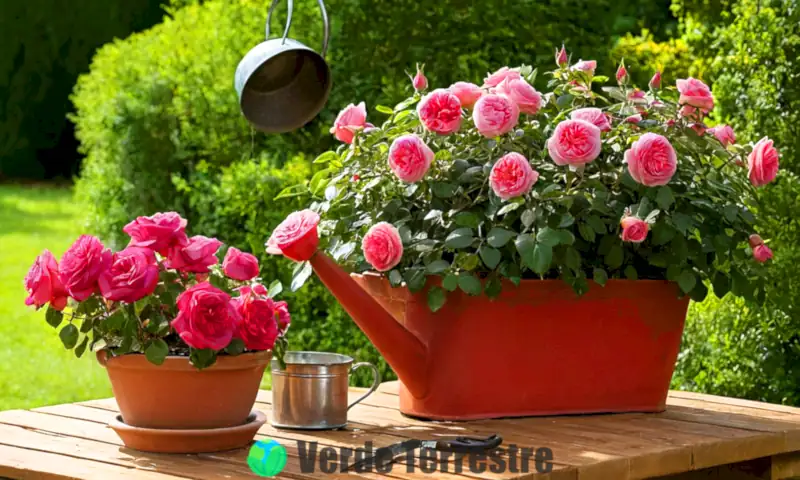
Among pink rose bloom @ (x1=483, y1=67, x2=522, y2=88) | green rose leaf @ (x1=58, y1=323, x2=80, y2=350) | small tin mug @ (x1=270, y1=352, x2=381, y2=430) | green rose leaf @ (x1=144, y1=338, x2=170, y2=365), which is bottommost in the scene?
small tin mug @ (x1=270, y1=352, x2=381, y2=430)

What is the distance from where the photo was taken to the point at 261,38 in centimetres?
501

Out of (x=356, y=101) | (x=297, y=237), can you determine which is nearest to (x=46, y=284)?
(x=297, y=237)

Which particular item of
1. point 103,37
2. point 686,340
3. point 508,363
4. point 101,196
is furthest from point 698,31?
point 103,37

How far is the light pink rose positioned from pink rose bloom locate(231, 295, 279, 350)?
13cm

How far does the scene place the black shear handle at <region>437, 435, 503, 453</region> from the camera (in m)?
1.81

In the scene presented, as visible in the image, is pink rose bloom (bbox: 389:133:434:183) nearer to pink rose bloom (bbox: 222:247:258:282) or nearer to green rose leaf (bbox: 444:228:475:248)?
green rose leaf (bbox: 444:228:475:248)

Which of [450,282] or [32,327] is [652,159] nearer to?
[450,282]

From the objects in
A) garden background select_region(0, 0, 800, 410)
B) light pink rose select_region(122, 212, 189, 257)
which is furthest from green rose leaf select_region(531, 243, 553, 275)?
garden background select_region(0, 0, 800, 410)

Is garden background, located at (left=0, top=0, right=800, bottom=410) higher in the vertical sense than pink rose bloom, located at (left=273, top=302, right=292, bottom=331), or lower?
higher

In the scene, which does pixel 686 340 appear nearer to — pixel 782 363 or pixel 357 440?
pixel 782 363

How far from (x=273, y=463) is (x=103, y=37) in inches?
347

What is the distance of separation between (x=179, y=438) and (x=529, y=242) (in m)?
0.63

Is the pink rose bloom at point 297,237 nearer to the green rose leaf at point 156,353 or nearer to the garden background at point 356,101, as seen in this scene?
the green rose leaf at point 156,353

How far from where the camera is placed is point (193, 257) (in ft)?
6.06
